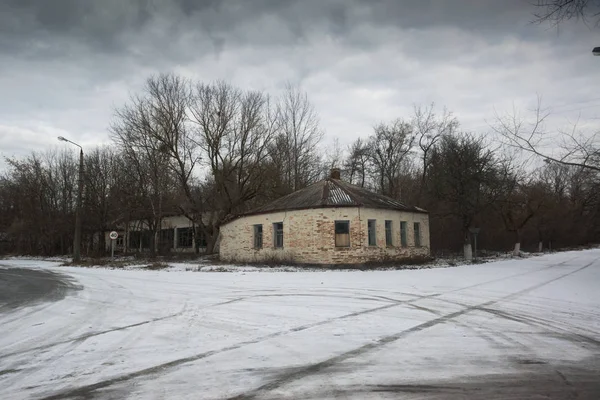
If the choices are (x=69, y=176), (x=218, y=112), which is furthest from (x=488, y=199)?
(x=69, y=176)

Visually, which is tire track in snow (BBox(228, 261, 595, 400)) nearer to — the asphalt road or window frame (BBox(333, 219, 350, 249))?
the asphalt road

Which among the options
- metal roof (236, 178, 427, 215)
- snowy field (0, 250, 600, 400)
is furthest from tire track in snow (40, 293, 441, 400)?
metal roof (236, 178, 427, 215)

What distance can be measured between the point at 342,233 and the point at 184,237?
88.0ft

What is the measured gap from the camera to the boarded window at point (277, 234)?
26.4 m

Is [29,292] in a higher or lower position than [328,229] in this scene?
lower

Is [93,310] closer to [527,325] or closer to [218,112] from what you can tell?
[527,325]

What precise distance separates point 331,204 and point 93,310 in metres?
16.3

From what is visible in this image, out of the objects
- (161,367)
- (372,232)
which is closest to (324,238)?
(372,232)

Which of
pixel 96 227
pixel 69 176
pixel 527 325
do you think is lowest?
pixel 527 325

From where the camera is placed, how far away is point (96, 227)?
4381 cm

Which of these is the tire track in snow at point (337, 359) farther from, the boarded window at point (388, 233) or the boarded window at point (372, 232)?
the boarded window at point (388, 233)

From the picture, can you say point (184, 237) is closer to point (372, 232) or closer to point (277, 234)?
point (277, 234)

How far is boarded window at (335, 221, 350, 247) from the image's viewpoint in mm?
24500

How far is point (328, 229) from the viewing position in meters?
24.3
